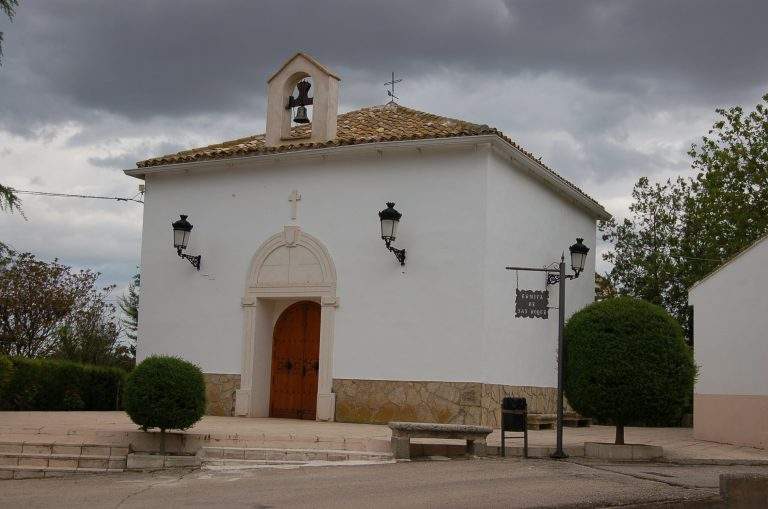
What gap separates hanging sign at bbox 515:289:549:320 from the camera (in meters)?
14.3

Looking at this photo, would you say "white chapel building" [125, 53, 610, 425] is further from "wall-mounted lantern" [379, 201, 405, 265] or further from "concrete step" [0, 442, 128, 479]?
"concrete step" [0, 442, 128, 479]

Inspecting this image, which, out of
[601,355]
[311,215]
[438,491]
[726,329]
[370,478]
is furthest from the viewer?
[311,215]

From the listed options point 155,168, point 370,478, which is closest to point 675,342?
point 370,478

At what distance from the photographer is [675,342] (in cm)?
1373

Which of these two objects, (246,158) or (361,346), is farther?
(246,158)

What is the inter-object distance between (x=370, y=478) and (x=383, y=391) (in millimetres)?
6260

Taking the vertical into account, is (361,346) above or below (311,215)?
below

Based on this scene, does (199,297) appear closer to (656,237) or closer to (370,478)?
(370,478)

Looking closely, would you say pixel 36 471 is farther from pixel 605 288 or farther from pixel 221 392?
pixel 605 288

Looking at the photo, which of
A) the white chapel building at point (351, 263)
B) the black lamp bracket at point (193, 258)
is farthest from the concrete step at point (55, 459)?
the black lamp bracket at point (193, 258)

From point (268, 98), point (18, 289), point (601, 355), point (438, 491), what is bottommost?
point (438, 491)

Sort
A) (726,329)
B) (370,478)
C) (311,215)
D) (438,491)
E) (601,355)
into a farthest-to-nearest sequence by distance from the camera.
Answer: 1. (311,215)
2. (726,329)
3. (601,355)
4. (370,478)
5. (438,491)

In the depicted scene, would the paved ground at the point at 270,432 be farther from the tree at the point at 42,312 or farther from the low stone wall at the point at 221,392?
the tree at the point at 42,312

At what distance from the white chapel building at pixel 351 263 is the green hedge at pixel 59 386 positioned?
2004mm
